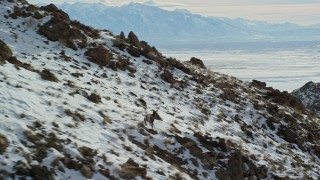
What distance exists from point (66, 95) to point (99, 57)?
19.8 ft

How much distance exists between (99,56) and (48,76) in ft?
16.4

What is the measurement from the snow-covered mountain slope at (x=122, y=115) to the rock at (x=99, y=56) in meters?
0.06

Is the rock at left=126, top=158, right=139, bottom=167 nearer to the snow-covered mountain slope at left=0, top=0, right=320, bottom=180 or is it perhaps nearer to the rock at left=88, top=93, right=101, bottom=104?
the snow-covered mountain slope at left=0, top=0, right=320, bottom=180

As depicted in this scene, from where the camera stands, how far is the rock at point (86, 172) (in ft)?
33.5

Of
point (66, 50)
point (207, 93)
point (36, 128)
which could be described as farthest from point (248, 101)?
point (36, 128)

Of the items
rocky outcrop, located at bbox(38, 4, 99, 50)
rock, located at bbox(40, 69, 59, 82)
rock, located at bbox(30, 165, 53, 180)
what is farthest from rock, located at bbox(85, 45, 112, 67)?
rock, located at bbox(30, 165, 53, 180)

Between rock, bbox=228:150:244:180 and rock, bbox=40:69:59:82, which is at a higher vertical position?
rock, bbox=40:69:59:82

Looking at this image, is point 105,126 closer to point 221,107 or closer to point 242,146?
point 242,146

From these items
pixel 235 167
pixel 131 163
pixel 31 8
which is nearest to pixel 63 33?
pixel 31 8

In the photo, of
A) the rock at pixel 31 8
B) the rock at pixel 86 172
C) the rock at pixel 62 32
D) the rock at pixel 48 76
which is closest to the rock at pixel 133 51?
the rock at pixel 62 32

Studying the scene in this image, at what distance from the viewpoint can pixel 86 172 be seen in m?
10.3

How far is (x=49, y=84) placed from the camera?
1449cm

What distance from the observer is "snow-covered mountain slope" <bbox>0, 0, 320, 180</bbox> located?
35.6 ft

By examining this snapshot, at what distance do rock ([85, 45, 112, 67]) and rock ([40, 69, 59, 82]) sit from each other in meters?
4.32
